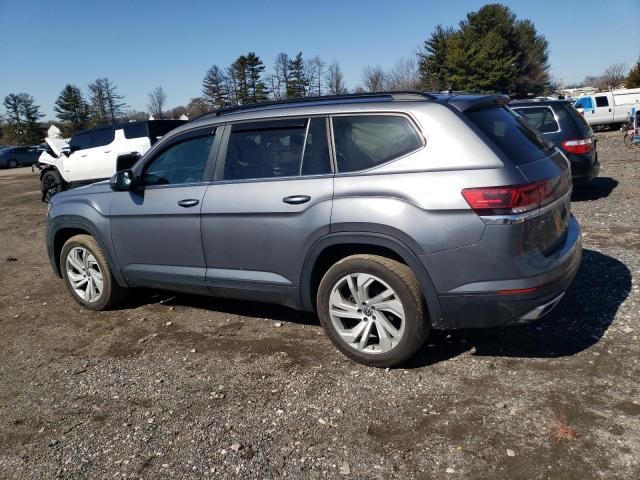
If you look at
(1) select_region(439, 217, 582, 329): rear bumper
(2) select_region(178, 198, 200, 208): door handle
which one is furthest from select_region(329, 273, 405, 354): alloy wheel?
(2) select_region(178, 198, 200, 208): door handle

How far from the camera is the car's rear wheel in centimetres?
1487

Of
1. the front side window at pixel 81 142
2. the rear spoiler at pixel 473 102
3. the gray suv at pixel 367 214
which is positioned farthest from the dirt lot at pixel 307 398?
the front side window at pixel 81 142

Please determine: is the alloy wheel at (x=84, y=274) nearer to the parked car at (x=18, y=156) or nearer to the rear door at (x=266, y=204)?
the rear door at (x=266, y=204)

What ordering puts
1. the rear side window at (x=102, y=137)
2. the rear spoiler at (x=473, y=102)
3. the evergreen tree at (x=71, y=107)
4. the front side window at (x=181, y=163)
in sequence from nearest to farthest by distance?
the rear spoiler at (x=473, y=102) → the front side window at (x=181, y=163) → the rear side window at (x=102, y=137) → the evergreen tree at (x=71, y=107)

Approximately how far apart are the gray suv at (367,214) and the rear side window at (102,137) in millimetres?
9817

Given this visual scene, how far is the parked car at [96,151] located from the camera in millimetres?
12773

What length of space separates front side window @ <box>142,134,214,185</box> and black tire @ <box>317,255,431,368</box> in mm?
1454

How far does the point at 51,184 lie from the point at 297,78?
49.1 metres

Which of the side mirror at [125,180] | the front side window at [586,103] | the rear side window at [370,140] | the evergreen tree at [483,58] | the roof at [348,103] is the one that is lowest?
the side mirror at [125,180]

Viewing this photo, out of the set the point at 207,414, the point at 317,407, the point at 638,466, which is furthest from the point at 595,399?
the point at 207,414

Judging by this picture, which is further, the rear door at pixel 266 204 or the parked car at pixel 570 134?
the parked car at pixel 570 134

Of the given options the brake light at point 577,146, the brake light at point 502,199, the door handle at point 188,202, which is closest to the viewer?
the brake light at point 502,199

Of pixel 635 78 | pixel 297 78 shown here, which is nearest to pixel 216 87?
pixel 297 78

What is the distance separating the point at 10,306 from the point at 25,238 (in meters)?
4.52
